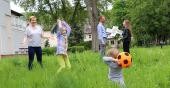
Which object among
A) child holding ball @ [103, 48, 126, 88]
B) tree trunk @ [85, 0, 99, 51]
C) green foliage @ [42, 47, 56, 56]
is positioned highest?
tree trunk @ [85, 0, 99, 51]

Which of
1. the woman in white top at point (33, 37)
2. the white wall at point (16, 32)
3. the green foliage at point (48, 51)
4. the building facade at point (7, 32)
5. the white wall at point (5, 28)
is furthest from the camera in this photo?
the white wall at point (16, 32)

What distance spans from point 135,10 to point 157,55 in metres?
63.7

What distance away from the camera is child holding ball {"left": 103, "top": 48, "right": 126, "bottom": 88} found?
9.95m

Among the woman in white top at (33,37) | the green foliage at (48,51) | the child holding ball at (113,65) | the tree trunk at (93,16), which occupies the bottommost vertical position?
the green foliage at (48,51)

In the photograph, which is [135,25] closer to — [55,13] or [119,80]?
[55,13]

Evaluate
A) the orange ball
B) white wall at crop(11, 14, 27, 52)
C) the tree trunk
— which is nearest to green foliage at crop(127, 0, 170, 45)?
white wall at crop(11, 14, 27, 52)

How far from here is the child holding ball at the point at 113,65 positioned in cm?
995

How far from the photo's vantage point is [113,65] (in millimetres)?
10086

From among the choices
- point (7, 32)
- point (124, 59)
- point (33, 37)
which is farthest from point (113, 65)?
point (7, 32)

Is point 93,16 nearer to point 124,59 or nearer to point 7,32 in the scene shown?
point 7,32

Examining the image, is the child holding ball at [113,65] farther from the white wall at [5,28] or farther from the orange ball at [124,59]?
the white wall at [5,28]

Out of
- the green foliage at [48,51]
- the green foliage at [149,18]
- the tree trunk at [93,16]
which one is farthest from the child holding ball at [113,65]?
the green foliage at [149,18]

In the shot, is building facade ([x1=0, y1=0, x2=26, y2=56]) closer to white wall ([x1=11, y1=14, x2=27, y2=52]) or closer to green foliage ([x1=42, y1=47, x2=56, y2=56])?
white wall ([x1=11, y1=14, x2=27, y2=52])

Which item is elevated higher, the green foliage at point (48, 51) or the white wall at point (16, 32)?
the white wall at point (16, 32)
